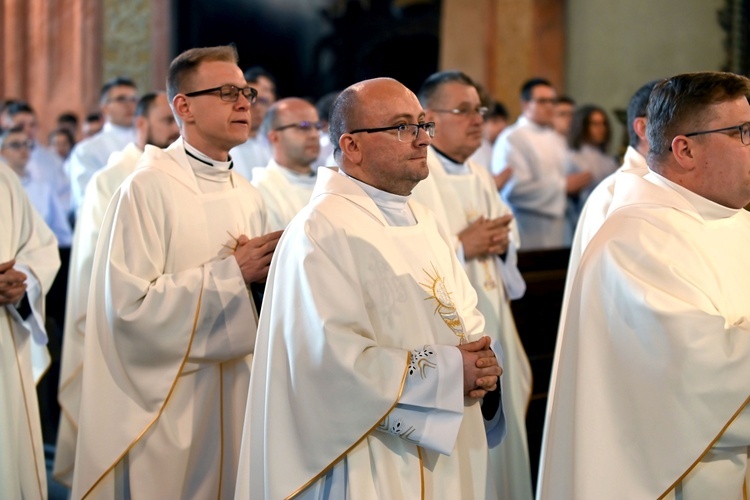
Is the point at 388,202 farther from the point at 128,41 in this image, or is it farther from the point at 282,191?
the point at 128,41

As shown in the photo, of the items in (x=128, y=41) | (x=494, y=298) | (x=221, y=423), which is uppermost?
(x=128, y=41)

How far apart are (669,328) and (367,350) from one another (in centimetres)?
92

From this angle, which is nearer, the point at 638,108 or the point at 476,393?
the point at 476,393

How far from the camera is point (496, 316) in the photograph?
192 inches

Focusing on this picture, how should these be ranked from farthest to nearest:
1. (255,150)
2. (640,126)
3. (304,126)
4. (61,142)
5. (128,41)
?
(128,41) → (61,142) → (255,150) → (304,126) → (640,126)

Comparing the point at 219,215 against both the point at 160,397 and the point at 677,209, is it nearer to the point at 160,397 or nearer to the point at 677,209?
the point at 160,397

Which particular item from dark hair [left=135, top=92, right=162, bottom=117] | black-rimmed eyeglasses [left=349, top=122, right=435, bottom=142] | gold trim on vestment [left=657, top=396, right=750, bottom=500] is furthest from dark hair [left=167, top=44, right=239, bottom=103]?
gold trim on vestment [left=657, top=396, right=750, bottom=500]

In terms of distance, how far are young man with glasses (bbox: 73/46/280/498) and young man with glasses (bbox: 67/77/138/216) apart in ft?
Result: 12.4

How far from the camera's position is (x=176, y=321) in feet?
12.1

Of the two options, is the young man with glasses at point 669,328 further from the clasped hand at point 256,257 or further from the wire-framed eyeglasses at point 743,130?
the clasped hand at point 256,257

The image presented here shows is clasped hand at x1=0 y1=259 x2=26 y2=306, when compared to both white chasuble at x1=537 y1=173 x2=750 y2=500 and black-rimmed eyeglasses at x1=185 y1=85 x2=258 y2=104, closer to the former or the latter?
black-rimmed eyeglasses at x1=185 y1=85 x2=258 y2=104

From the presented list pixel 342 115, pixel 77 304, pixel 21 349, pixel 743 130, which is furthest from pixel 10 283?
pixel 743 130

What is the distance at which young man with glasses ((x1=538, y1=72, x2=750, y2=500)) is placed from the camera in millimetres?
2842

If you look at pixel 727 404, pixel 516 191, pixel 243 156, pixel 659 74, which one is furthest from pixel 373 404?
pixel 659 74
